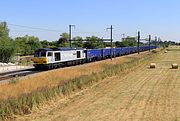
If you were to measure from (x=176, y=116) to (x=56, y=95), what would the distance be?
8.69 m

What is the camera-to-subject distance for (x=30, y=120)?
673 inches

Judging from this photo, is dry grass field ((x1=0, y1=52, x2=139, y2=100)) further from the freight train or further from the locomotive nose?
the freight train

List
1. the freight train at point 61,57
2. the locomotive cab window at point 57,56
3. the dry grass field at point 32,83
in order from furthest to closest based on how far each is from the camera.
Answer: the locomotive cab window at point 57,56, the freight train at point 61,57, the dry grass field at point 32,83

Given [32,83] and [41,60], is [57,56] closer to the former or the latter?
[41,60]

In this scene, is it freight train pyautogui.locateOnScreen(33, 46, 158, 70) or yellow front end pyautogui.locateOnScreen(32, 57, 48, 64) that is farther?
freight train pyautogui.locateOnScreen(33, 46, 158, 70)

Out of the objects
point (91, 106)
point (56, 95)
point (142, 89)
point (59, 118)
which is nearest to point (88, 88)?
point (142, 89)

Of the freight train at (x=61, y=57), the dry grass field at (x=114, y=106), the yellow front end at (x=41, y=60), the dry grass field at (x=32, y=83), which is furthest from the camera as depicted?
the freight train at (x=61, y=57)

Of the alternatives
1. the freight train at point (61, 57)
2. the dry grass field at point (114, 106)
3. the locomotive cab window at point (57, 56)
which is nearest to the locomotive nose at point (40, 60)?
the freight train at point (61, 57)

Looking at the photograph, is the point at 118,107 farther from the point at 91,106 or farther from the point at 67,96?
the point at 67,96

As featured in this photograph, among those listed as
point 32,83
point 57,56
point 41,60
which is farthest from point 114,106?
point 57,56

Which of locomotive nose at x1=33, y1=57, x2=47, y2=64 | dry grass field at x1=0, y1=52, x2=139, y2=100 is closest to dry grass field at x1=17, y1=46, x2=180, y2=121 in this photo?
dry grass field at x1=0, y1=52, x2=139, y2=100

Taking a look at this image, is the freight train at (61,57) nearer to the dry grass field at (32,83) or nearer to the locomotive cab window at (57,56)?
the locomotive cab window at (57,56)

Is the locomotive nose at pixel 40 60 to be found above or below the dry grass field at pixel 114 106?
above

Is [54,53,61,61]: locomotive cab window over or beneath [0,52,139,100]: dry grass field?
over
